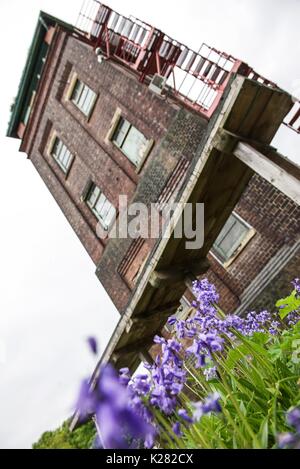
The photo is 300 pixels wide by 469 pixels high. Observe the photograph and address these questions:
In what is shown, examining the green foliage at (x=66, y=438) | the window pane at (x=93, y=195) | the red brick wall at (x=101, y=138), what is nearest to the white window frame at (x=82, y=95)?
the red brick wall at (x=101, y=138)

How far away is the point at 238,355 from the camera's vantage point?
208cm

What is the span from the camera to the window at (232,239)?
7.45m

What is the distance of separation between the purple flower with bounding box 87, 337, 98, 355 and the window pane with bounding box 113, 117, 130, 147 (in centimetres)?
935

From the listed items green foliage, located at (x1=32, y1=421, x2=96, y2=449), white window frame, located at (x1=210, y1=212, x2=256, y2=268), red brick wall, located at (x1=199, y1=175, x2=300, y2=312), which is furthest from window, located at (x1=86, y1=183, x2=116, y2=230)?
green foliage, located at (x1=32, y1=421, x2=96, y2=449)

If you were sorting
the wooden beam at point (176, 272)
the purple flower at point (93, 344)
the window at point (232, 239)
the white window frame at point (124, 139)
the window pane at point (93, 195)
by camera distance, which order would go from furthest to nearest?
the window pane at point (93, 195) → the white window frame at point (124, 139) → the window at point (232, 239) → the wooden beam at point (176, 272) → the purple flower at point (93, 344)

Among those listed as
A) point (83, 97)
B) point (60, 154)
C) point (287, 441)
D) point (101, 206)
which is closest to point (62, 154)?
point (60, 154)

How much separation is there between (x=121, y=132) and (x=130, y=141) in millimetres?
593

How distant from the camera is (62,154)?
1284 centimetres

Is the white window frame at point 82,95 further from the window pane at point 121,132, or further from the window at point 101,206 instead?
the window at point 101,206

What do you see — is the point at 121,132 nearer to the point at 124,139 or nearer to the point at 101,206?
the point at 124,139
